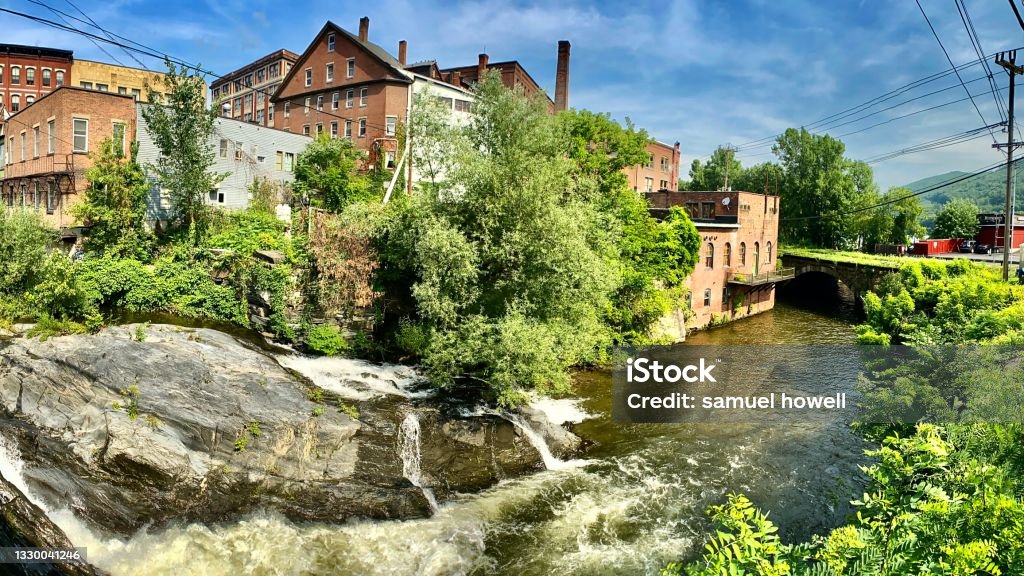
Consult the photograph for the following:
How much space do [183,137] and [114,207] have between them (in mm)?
3702

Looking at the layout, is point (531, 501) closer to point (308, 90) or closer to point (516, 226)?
point (516, 226)

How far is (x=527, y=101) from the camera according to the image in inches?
945

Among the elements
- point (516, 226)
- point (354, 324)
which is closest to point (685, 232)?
point (516, 226)

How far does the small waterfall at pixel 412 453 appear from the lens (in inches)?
A: 577

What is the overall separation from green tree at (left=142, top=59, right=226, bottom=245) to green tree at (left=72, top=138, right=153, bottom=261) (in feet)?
3.68

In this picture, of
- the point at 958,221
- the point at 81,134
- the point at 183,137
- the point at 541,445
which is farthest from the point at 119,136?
the point at 958,221

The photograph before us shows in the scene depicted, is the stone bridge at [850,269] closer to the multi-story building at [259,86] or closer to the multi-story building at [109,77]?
the multi-story building at [259,86]

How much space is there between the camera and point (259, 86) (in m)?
66.5

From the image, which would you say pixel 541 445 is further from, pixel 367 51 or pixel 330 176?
pixel 367 51

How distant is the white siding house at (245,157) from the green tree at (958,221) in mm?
73034

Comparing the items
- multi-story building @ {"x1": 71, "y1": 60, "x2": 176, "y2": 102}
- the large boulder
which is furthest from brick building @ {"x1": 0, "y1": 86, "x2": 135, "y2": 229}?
multi-story building @ {"x1": 71, "y1": 60, "x2": 176, "y2": 102}

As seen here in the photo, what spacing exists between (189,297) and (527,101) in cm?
1441

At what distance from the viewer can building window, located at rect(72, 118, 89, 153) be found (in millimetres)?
25734

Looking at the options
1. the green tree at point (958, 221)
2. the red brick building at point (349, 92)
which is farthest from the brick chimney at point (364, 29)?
the green tree at point (958, 221)
